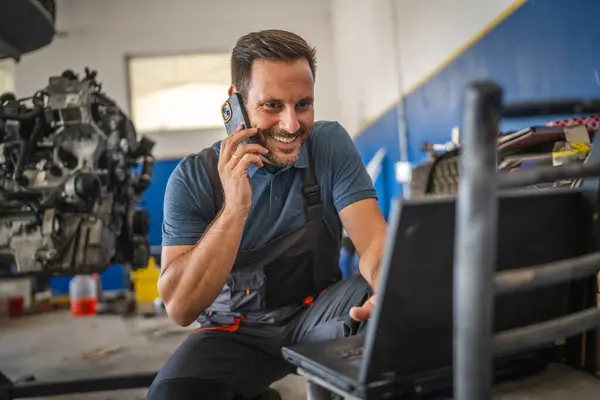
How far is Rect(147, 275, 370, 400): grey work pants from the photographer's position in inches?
44.3

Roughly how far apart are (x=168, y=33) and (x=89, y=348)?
5050 mm

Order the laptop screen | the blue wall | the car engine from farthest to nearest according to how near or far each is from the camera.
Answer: the car engine → the blue wall → the laptop screen

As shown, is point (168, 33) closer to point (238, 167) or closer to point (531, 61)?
point (531, 61)

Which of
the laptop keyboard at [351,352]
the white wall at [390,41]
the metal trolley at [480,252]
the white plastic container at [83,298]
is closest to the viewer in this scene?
the metal trolley at [480,252]

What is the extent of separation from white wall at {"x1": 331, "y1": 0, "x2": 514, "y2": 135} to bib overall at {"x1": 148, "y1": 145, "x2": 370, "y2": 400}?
1755 millimetres

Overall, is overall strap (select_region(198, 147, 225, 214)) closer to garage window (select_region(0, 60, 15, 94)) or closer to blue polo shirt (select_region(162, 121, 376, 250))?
blue polo shirt (select_region(162, 121, 376, 250))

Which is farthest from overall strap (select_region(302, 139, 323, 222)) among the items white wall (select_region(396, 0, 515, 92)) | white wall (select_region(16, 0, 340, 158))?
white wall (select_region(16, 0, 340, 158))

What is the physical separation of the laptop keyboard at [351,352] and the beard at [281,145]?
2.10 feet

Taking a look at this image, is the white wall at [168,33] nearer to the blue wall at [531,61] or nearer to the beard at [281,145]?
the blue wall at [531,61]

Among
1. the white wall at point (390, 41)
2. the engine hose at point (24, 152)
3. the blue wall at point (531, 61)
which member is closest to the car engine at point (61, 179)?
the engine hose at point (24, 152)

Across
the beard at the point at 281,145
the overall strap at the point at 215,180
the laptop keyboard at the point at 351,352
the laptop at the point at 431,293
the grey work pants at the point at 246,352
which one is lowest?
the grey work pants at the point at 246,352

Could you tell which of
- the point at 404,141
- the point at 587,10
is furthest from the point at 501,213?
the point at 404,141

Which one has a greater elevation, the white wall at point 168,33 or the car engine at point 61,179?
the white wall at point 168,33

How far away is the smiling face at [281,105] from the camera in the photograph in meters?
1.33
